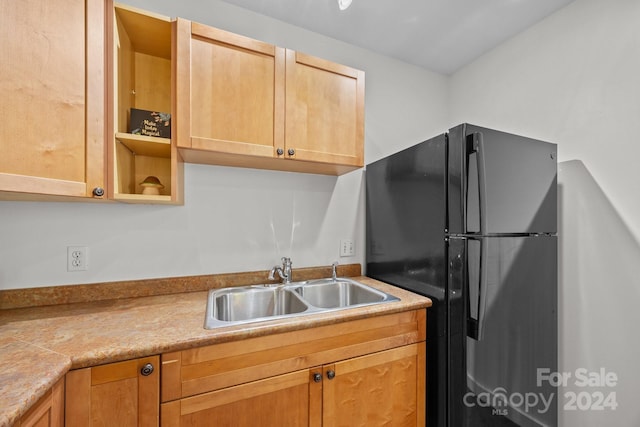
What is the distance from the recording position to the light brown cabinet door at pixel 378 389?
1177mm

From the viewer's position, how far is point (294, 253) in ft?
5.98

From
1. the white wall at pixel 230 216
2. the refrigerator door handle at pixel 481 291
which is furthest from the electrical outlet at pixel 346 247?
the refrigerator door handle at pixel 481 291

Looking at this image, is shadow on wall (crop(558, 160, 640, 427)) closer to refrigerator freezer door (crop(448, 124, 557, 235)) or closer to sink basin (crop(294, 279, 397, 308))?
refrigerator freezer door (crop(448, 124, 557, 235))

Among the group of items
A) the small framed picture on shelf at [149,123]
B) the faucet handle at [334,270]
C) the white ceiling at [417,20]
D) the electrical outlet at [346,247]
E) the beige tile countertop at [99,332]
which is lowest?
the beige tile countertop at [99,332]

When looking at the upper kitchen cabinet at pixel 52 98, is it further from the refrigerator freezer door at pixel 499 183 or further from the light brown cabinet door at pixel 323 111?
the refrigerator freezer door at pixel 499 183

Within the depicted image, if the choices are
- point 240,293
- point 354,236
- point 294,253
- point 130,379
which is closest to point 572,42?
point 354,236

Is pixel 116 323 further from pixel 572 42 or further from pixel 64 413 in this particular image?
pixel 572 42

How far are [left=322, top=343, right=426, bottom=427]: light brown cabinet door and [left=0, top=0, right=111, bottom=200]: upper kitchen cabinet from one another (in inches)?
48.6

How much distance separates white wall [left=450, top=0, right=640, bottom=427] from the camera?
1372 millimetres

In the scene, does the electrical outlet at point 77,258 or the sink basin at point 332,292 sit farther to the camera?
the sink basin at point 332,292

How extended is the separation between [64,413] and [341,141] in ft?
4.93

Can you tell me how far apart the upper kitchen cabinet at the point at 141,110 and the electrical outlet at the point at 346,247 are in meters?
1.05

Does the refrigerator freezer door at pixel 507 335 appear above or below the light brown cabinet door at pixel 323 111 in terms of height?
below

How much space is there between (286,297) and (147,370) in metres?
0.81
